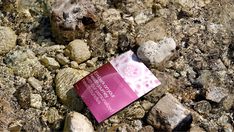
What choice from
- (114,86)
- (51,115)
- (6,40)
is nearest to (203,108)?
(114,86)

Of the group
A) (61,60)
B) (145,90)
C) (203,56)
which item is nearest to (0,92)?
(61,60)

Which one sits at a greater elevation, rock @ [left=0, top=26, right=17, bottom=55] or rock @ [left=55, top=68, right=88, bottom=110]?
rock @ [left=0, top=26, right=17, bottom=55]

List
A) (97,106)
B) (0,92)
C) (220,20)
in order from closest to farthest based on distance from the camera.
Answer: (97,106) → (0,92) → (220,20)

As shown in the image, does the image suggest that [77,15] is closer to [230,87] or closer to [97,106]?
[97,106]

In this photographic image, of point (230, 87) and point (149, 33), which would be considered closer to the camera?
point (230, 87)

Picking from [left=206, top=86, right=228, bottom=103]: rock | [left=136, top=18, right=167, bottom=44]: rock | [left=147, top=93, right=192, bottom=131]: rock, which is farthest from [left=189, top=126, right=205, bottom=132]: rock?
[left=136, top=18, right=167, bottom=44]: rock

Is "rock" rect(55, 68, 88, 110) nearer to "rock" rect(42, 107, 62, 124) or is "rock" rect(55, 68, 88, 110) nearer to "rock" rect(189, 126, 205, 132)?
"rock" rect(42, 107, 62, 124)
